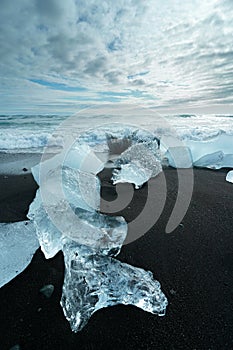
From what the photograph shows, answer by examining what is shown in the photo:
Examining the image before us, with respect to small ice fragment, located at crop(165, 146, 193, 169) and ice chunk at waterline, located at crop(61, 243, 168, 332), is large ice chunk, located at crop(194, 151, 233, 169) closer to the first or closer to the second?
small ice fragment, located at crop(165, 146, 193, 169)

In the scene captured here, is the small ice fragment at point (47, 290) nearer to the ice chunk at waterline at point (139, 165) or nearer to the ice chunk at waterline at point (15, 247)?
the ice chunk at waterline at point (15, 247)

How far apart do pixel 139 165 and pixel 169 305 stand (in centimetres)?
227

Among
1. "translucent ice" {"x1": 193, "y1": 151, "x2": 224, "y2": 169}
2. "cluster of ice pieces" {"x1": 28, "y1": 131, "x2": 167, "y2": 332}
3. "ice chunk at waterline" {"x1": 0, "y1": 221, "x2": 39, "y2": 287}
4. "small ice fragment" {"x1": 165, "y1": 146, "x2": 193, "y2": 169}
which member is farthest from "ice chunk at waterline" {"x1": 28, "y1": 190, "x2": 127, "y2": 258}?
"translucent ice" {"x1": 193, "y1": 151, "x2": 224, "y2": 169}

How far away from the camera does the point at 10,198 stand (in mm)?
2936

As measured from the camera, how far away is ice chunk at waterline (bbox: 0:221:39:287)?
5.69ft

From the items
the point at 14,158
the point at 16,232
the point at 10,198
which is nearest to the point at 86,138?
the point at 14,158

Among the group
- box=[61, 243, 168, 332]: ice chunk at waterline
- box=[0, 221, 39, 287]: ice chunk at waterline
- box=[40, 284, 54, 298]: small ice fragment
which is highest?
box=[61, 243, 168, 332]: ice chunk at waterline

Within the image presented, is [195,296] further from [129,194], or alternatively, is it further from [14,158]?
[14,158]

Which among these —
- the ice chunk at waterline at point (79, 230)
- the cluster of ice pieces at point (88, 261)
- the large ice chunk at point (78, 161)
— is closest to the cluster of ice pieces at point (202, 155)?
the large ice chunk at point (78, 161)

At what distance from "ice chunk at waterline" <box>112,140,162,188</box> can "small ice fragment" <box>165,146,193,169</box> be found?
1.42 feet

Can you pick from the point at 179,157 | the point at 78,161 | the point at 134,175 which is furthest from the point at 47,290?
the point at 179,157

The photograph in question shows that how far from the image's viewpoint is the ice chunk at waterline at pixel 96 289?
51.8 inches

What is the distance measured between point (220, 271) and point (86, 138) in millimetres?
6466

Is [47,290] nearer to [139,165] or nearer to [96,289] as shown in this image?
[96,289]
